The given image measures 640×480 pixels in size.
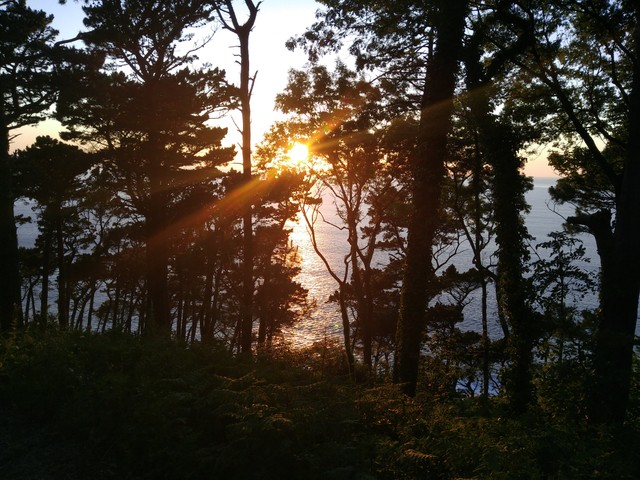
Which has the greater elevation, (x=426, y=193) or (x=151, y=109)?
(x=151, y=109)

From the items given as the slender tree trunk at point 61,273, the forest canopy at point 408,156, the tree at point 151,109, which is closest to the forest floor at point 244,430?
the forest canopy at point 408,156

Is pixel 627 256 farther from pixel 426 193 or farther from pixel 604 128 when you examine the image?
pixel 604 128

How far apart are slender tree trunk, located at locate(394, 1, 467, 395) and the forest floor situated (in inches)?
84.2

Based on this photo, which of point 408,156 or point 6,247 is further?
point 408,156

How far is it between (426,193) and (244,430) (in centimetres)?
543

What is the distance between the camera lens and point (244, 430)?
13.5 feet

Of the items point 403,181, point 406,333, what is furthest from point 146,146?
point 406,333

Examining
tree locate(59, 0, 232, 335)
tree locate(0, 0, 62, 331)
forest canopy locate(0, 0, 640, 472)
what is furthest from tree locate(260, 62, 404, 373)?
tree locate(0, 0, 62, 331)

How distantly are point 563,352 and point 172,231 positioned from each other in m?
15.8

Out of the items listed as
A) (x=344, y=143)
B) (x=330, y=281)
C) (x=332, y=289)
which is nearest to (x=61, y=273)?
(x=344, y=143)

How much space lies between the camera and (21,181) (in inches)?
707

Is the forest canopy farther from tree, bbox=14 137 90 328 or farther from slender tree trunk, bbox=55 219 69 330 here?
slender tree trunk, bbox=55 219 69 330

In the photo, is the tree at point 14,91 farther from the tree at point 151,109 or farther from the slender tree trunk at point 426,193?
the slender tree trunk at point 426,193

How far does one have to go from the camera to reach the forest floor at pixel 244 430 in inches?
149
